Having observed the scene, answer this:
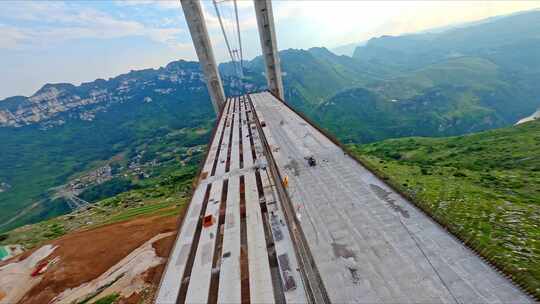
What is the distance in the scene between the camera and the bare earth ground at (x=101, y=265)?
2605 centimetres

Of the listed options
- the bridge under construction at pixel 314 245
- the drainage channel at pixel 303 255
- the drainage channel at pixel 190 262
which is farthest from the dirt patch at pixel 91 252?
the drainage channel at pixel 303 255

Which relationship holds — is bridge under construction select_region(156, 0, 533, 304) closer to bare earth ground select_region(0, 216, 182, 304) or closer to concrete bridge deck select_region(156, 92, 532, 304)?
concrete bridge deck select_region(156, 92, 532, 304)

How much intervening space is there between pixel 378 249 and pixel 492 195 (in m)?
48.0

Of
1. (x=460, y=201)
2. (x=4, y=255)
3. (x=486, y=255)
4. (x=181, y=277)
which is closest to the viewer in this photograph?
(x=486, y=255)

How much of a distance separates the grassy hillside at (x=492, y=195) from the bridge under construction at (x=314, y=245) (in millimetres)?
2310

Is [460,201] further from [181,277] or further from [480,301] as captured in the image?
[181,277]

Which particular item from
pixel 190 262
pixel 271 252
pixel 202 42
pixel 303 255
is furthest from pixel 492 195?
pixel 202 42

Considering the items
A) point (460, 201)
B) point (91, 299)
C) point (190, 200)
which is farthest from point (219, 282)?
point (460, 201)

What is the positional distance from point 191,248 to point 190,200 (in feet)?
29.4

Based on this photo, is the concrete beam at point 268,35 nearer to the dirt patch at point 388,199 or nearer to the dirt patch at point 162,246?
the dirt patch at point 388,199

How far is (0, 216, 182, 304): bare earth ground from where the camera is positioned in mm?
26047

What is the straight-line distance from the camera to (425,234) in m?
19.3

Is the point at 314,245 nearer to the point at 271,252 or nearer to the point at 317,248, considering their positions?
the point at 317,248

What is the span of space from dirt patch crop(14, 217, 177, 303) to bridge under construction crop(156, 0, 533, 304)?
11.6 m
